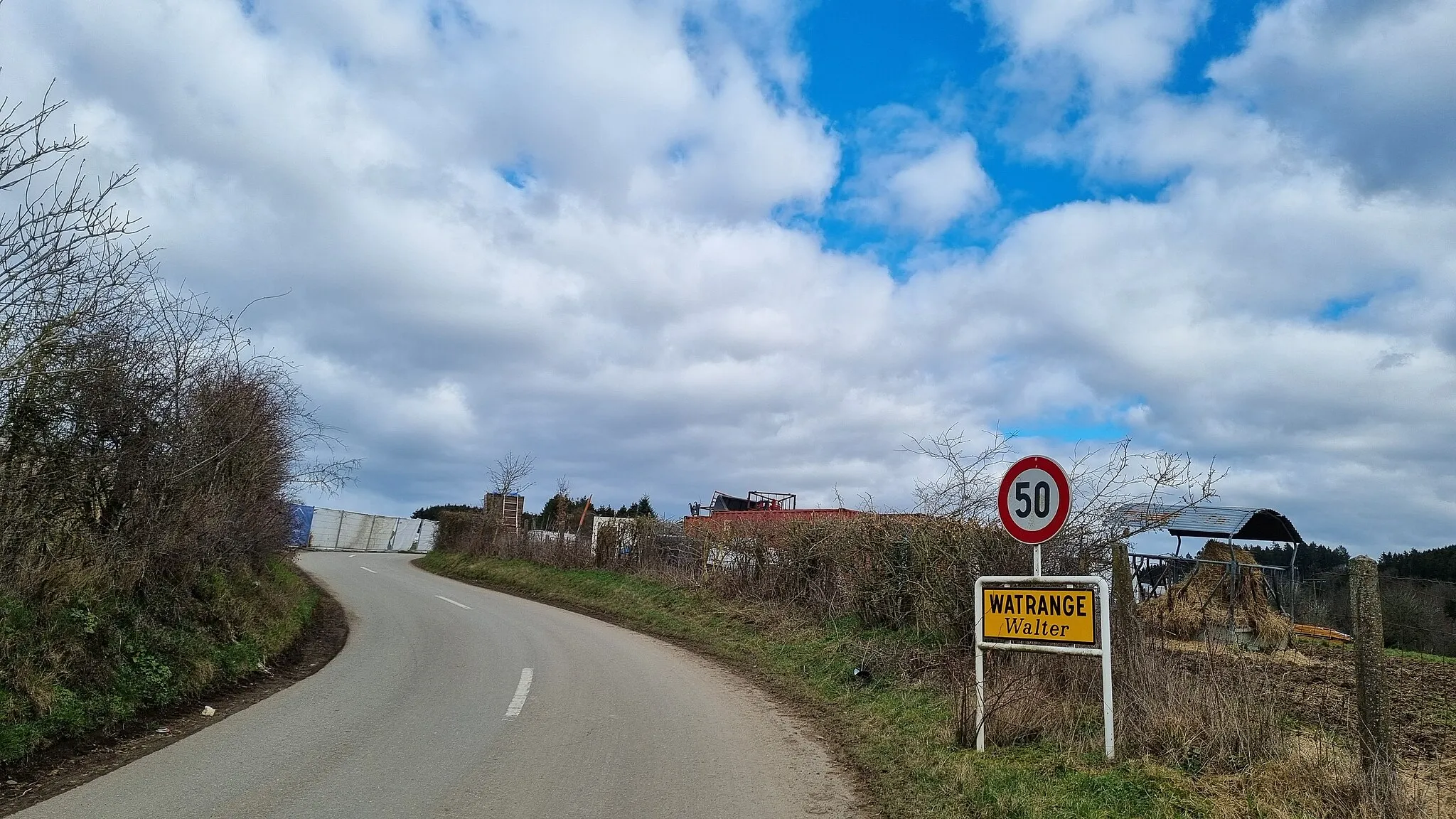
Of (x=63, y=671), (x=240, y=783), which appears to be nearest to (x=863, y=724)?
(x=240, y=783)

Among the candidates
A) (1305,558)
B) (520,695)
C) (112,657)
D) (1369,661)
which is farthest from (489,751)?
(1305,558)

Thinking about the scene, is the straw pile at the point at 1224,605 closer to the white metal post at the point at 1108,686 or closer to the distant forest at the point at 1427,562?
the white metal post at the point at 1108,686

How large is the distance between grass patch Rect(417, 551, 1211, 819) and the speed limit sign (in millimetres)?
1856

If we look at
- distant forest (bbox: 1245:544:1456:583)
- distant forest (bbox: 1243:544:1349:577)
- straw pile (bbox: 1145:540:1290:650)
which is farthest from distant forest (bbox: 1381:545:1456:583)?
straw pile (bbox: 1145:540:1290:650)

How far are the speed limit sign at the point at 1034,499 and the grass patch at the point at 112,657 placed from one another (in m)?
8.53

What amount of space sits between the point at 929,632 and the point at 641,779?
7.19 metres

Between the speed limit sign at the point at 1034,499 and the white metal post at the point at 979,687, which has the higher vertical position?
the speed limit sign at the point at 1034,499

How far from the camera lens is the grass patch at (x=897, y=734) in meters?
6.38

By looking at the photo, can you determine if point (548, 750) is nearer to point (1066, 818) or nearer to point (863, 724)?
point (863, 724)

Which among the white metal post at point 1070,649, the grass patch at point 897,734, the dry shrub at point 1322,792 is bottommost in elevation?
the grass patch at point 897,734

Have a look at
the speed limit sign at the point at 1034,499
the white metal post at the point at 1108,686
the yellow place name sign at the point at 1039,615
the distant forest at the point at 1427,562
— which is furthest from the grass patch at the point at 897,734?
the distant forest at the point at 1427,562

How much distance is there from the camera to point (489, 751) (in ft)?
26.1

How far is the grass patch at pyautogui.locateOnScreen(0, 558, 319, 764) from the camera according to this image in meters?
7.79

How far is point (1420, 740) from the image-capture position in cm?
875
